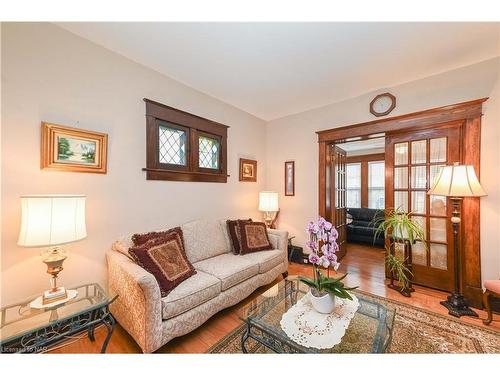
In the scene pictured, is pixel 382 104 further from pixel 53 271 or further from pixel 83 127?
pixel 53 271

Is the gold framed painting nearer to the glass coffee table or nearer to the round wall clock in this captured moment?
the glass coffee table

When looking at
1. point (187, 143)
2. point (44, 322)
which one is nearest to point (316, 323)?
point (44, 322)

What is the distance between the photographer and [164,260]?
1729mm

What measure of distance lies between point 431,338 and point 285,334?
4.39ft

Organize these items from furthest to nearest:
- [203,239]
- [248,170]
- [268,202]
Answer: [248,170]
[268,202]
[203,239]

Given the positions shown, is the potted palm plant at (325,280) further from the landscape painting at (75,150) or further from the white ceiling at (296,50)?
the landscape painting at (75,150)

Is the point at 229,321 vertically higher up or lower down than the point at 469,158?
lower down

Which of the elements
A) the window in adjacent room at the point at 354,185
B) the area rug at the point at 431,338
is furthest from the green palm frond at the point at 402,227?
the window in adjacent room at the point at 354,185

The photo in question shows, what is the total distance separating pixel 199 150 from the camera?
106 inches
